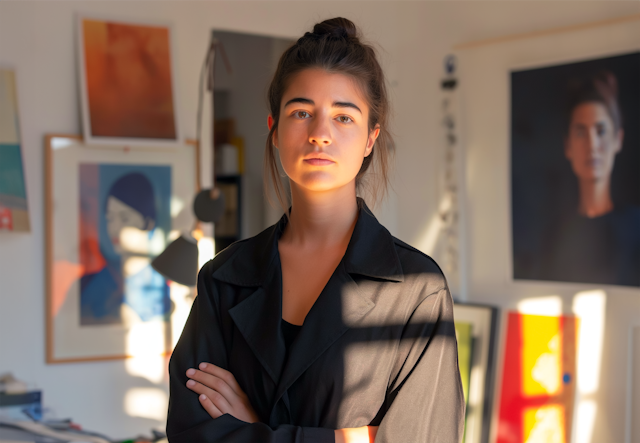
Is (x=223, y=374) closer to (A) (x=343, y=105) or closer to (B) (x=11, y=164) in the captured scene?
(A) (x=343, y=105)

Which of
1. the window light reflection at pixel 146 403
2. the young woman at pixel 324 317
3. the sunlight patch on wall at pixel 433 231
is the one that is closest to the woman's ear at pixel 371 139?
the young woman at pixel 324 317

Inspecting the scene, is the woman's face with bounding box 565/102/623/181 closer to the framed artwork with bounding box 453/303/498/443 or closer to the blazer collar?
the framed artwork with bounding box 453/303/498/443

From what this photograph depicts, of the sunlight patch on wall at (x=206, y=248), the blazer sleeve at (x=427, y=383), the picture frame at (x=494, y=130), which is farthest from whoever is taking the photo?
the sunlight patch on wall at (x=206, y=248)

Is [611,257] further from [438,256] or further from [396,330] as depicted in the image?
[396,330]

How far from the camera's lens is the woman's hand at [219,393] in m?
1.21

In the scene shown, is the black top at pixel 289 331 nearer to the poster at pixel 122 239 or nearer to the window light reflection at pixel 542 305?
the poster at pixel 122 239

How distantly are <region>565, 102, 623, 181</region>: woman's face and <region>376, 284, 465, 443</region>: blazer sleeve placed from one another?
5.53 feet

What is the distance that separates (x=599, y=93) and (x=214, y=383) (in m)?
2.12

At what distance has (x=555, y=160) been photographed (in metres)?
2.69

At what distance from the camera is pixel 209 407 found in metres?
1.21

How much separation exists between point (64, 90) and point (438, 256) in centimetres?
198

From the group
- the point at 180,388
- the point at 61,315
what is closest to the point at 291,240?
the point at 180,388

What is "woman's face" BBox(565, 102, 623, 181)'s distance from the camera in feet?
8.27

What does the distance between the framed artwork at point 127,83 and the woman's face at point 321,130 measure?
171cm
